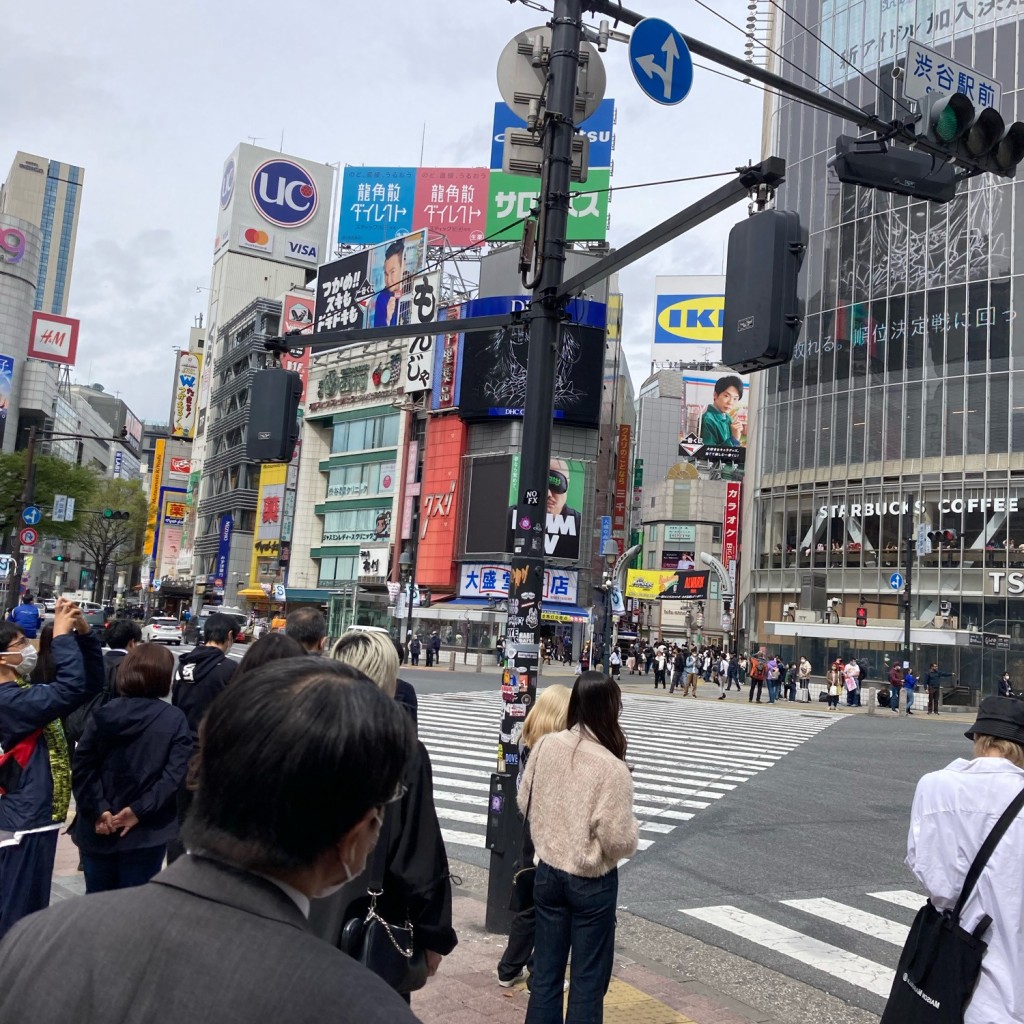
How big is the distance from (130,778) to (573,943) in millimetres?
2315

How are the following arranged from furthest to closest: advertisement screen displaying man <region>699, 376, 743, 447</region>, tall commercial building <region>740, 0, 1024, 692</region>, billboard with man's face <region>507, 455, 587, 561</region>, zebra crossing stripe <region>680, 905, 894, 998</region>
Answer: advertisement screen displaying man <region>699, 376, 743, 447</region> < billboard with man's face <region>507, 455, 587, 561</region> < tall commercial building <region>740, 0, 1024, 692</region> < zebra crossing stripe <region>680, 905, 894, 998</region>

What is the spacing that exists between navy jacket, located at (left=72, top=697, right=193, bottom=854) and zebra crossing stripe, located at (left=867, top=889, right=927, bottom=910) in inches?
248

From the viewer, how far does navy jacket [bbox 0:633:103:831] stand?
16.3ft

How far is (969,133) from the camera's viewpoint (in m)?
7.02

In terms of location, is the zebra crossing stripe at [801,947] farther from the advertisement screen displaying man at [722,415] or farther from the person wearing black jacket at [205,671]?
the advertisement screen displaying man at [722,415]

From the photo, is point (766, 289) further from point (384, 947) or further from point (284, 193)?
point (284, 193)

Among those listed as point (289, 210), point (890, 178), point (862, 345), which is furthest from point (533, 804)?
point (289, 210)

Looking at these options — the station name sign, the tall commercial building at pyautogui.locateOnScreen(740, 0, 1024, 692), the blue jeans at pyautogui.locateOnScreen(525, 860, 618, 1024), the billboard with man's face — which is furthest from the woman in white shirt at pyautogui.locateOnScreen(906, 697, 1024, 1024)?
the billboard with man's face

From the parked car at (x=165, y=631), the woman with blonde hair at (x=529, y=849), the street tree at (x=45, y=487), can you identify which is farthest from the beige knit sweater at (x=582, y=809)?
the street tree at (x=45, y=487)

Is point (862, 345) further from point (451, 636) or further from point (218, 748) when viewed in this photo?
point (218, 748)

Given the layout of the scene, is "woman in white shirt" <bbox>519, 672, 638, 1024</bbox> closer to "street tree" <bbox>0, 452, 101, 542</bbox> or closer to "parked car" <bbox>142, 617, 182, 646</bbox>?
"parked car" <bbox>142, 617, 182, 646</bbox>

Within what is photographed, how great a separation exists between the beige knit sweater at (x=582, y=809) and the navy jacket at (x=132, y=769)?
1.83 meters

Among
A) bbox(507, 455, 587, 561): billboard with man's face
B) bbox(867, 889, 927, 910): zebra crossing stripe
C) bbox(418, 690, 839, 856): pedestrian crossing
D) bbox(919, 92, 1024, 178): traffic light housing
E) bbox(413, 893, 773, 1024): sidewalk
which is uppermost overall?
bbox(507, 455, 587, 561): billboard with man's face

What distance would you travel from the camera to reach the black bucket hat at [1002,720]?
3.84m
